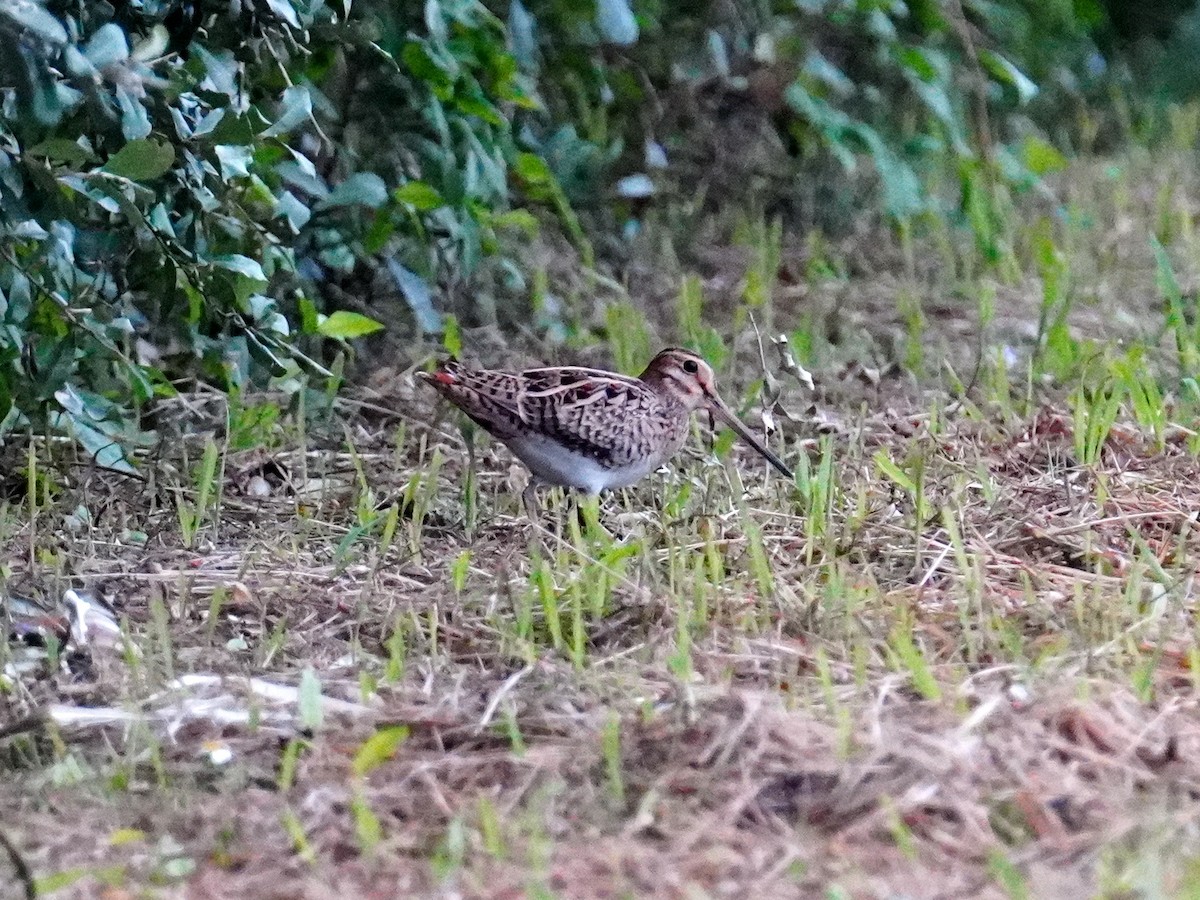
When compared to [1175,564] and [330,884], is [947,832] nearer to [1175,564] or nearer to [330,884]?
[330,884]

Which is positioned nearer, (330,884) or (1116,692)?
(330,884)

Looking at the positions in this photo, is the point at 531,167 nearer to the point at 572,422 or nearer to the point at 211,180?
the point at 572,422

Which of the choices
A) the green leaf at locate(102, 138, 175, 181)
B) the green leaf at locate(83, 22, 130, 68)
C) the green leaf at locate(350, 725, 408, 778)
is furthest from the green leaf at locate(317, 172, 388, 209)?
the green leaf at locate(350, 725, 408, 778)

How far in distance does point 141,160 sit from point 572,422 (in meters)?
1.26

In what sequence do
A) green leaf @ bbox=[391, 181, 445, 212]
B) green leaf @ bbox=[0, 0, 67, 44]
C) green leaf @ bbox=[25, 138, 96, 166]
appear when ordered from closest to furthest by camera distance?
green leaf @ bbox=[0, 0, 67, 44] → green leaf @ bbox=[25, 138, 96, 166] → green leaf @ bbox=[391, 181, 445, 212]

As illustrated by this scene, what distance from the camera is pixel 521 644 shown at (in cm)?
331

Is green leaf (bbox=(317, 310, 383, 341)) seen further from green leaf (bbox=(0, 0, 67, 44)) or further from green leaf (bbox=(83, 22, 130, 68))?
green leaf (bbox=(0, 0, 67, 44))

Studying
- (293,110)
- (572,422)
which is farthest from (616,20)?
(293,110)

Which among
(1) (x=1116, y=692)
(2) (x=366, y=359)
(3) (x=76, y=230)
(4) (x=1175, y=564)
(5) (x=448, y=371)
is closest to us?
(1) (x=1116, y=692)

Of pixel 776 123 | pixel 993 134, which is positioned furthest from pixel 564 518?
pixel 993 134

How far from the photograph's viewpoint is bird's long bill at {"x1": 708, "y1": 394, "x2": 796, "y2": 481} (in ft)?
14.6

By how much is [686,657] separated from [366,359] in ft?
9.11

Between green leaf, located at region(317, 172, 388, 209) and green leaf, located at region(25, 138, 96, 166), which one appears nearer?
green leaf, located at region(25, 138, 96, 166)

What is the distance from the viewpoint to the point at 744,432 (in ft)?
15.0
